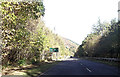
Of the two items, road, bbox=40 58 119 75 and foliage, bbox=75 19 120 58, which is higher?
foliage, bbox=75 19 120 58

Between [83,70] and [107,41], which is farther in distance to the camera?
[107,41]

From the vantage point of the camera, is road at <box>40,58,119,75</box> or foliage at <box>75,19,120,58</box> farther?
foliage at <box>75,19,120,58</box>

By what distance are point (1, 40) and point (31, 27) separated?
12103 mm

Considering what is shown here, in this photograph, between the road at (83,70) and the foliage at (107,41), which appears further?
the foliage at (107,41)

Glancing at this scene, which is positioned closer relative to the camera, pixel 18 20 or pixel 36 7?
pixel 36 7

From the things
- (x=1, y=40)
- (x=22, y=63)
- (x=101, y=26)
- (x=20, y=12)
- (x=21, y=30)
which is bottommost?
(x=22, y=63)

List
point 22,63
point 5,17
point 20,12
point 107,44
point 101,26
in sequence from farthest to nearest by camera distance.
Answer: point 101,26 → point 107,44 → point 22,63 → point 20,12 → point 5,17

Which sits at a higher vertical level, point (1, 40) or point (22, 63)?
point (1, 40)

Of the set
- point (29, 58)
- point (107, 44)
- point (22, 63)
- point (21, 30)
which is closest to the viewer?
point (21, 30)

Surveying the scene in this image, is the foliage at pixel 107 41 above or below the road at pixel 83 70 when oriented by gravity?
above

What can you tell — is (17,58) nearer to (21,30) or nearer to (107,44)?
(21,30)

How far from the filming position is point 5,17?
892cm

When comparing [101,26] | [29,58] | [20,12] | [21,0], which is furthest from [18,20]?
[101,26]

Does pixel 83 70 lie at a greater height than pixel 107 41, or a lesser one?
lesser
